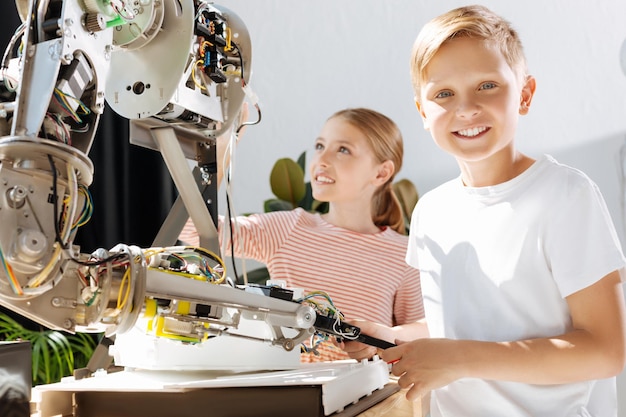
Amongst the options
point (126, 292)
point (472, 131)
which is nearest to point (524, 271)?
point (472, 131)

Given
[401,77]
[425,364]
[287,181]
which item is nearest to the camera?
[425,364]

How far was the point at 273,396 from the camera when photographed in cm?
60

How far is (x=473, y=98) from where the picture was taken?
882mm

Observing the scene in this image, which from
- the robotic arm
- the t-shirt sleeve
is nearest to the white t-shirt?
the t-shirt sleeve

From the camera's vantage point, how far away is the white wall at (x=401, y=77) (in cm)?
209

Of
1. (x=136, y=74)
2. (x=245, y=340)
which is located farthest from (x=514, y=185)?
(x=136, y=74)

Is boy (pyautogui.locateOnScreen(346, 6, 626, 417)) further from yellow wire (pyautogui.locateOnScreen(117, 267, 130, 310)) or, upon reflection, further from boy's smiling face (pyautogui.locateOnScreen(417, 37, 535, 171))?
yellow wire (pyautogui.locateOnScreen(117, 267, 130, 310))

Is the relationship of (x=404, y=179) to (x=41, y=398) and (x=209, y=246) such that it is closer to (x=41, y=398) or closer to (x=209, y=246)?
(x=209, y=246)

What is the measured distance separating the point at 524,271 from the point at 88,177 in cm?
59

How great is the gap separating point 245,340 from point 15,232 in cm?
34

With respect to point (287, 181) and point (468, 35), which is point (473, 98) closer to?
point (468, 35)

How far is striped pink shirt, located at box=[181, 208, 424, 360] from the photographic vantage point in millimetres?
1468

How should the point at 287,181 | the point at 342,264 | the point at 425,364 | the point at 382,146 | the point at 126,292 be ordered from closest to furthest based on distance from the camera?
the point at 126,292 < the point at 425,364 < the point at 342,264 < the point at 382,146 < the point at 287,181

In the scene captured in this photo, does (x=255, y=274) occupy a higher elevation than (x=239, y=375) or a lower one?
higher
